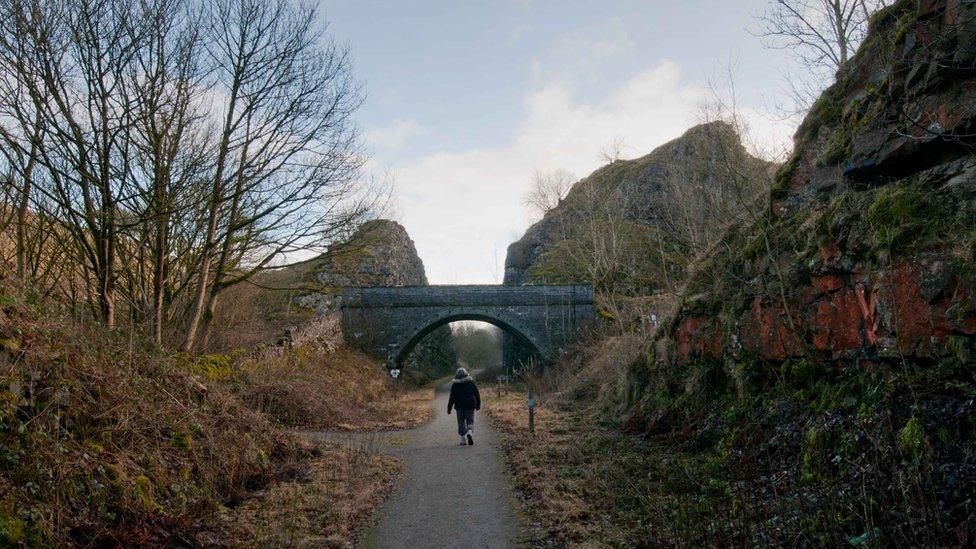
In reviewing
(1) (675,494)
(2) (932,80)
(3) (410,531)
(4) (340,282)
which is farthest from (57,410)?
(4) (340,282)

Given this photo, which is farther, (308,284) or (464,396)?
(308,284)

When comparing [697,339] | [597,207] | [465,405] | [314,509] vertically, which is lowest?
[314,509]

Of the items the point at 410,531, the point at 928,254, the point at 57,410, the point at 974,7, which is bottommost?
the point at 410,531

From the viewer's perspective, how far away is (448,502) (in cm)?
662

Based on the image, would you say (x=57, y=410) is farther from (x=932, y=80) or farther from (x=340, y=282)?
(x=340, y=282)

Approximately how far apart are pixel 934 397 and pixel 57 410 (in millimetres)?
7553

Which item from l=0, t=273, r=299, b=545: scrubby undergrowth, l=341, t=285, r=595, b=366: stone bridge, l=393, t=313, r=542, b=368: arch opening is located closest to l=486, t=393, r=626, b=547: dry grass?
l=0, t=273, r=299, b=545: scrubby undergrowth

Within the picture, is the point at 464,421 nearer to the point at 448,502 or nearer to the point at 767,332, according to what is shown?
the point at 448,502

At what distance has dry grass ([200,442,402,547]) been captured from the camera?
507cm

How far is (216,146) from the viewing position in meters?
11.2

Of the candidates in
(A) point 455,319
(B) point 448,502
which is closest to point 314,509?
(B) point 448,502

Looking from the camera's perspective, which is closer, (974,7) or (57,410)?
(57,410)

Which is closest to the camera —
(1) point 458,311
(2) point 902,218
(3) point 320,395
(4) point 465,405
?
(2) point 902,218

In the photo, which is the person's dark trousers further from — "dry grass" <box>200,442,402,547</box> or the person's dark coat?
"dry grass" <box>200,442,402,547</box>
